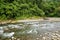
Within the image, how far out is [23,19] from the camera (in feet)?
69.7

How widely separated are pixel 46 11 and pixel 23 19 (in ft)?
20.6

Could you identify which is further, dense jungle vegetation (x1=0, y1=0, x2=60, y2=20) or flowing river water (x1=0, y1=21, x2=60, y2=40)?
dense jungle vegetation (x1=0, y1=0, x2=60, y2=20)

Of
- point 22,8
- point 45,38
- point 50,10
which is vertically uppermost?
point 45,38

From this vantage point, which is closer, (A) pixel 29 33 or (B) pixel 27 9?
(A) pixel 29 33

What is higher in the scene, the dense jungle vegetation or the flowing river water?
the flowing river water

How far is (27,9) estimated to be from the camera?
77.7 ft

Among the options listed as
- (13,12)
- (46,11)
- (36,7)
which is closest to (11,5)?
(13,12)

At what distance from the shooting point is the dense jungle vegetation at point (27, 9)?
2095 cm

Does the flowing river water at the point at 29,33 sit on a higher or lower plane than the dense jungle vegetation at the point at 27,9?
higher

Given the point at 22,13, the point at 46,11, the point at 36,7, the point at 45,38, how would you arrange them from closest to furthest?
the point at 45,38 → the point at 22,13 → the point at 36,7 → the point at 46,11

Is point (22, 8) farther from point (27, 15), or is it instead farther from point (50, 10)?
point (50, 10)

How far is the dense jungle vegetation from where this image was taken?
2095 cm

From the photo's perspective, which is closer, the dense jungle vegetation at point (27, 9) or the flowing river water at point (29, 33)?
the flowing river water at point (29, 33)

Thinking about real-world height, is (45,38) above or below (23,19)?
above
